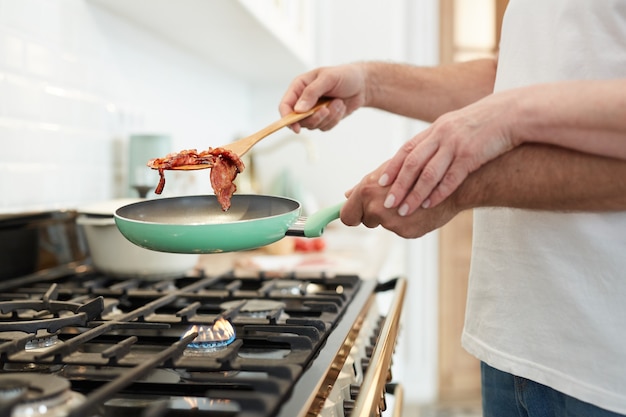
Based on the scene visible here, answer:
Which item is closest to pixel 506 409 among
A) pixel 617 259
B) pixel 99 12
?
pixel 617 259

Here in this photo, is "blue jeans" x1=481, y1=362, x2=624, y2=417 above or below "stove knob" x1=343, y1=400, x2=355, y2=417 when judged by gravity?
below

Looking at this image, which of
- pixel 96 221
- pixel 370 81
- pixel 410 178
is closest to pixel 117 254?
pixel 96 221

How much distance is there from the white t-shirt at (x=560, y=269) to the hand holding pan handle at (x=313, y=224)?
303 mm

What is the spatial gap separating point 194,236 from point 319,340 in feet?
0.66

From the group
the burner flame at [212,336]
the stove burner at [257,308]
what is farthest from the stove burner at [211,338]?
the stove burner at [257,308]

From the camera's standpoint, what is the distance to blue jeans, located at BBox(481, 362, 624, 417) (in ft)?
2.85

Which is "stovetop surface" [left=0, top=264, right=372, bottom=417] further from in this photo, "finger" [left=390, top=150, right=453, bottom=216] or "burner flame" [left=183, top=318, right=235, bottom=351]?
"finger" [left=390, top=150, right=453, bottom=216]

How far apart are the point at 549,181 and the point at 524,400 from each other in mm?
380

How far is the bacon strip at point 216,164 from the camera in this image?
87 centimetres

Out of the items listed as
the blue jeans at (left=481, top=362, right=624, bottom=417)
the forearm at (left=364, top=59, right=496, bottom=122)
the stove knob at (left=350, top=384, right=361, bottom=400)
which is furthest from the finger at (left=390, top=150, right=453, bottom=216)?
the forearm at (left=364, top=59, right=496, bottom=122)

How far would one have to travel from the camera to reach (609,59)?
0.88 m

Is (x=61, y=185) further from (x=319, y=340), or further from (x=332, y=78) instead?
(x=319, y=340)

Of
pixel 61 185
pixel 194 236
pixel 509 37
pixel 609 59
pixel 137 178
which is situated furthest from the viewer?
pixel 137 178

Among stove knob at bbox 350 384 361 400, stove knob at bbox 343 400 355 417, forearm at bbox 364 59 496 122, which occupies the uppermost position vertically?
forearm at bbox 364 59 496 122
